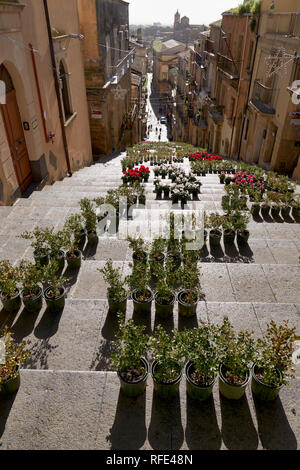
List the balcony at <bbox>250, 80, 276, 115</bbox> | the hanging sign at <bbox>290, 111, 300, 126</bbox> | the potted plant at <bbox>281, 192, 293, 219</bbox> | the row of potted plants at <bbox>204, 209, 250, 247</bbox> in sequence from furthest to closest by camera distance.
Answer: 1. the balcony at <bbox>250, 80, 276, 115</bbox>
2. the hanging sign at <bbox>290, 111, 300, 126</bbox>
3. the potted plant at <bbox>281, 192, 293, 219</bbox>
4. the row of potted plants at <bbox>204, 209, 250, 247</bbox>

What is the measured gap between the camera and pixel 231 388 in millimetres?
3588

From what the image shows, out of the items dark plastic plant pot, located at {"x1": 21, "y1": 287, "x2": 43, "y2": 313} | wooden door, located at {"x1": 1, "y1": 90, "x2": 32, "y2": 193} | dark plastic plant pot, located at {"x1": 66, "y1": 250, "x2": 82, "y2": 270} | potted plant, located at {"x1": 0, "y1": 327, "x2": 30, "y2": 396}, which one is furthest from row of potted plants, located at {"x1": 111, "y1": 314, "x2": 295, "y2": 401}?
wooden door, located at {"x1": 1, "y1": 90, "x2": 32, "y2": 193}

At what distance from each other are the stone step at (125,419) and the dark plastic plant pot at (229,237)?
3.52m

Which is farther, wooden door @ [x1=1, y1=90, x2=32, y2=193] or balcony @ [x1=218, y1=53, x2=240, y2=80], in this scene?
balcony @ [x1=218, y1=53, x2=240, y2=80]

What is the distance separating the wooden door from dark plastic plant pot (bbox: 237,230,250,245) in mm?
6038

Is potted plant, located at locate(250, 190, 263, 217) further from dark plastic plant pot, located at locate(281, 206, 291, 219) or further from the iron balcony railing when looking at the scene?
the iron balcony railing

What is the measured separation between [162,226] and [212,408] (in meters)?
4.63

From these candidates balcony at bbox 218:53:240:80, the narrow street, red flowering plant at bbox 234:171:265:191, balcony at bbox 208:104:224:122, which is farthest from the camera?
the narrow street

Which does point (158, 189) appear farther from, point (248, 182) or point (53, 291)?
point (53, 291)

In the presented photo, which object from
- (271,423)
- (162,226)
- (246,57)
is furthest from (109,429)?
(246,57)

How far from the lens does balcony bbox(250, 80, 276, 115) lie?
50.5ft

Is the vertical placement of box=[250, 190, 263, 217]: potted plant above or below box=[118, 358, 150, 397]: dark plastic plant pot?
below

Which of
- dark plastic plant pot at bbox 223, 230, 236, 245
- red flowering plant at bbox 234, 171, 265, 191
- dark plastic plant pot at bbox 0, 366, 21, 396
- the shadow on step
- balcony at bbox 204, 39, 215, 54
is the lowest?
red flowering plant at bbox 234, 171, 265, 191

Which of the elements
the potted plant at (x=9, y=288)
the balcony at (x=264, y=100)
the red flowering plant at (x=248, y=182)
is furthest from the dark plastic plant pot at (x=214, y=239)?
the balcony at (x=264, y=100)
